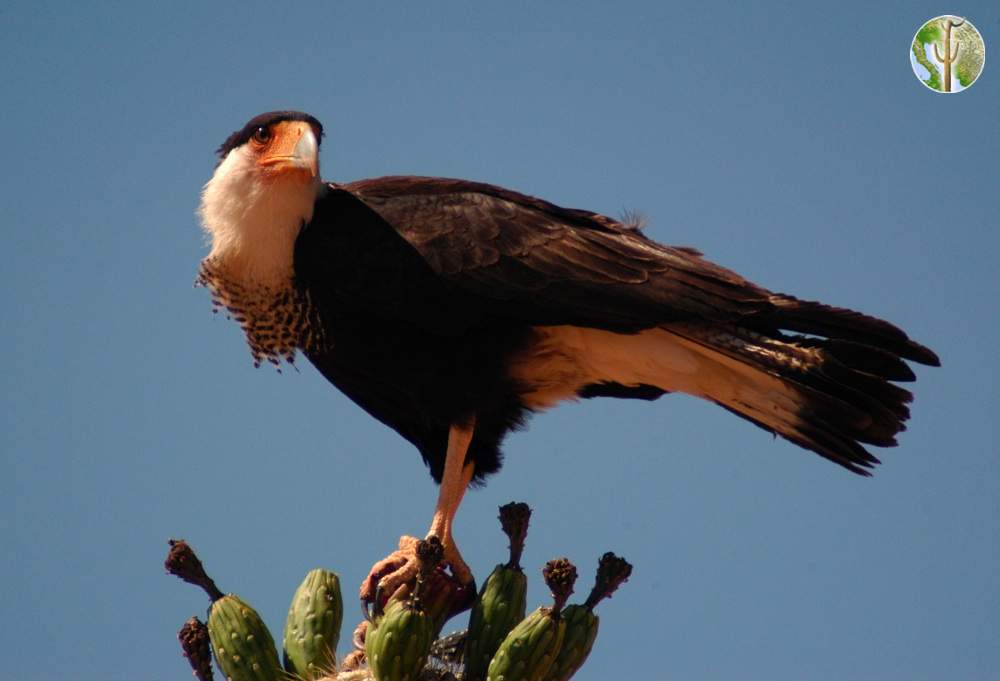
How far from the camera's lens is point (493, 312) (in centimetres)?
611

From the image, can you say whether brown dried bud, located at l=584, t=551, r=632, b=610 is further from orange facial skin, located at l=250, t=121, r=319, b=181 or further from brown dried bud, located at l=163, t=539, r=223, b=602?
orange facial skin, located at l=250, t=121, r=319, b=181

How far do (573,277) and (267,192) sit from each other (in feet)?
4.60

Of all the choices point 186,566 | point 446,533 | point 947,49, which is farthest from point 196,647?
point 947,49

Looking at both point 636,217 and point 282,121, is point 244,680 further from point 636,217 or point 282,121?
point 636,217

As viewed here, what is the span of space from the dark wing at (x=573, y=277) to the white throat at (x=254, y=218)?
28cm

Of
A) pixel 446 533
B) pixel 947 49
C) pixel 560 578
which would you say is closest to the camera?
pixel 560 578

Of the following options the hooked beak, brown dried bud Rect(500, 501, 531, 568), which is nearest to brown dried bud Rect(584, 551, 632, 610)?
brown dried bud Rect(500, 501, 531, 568)

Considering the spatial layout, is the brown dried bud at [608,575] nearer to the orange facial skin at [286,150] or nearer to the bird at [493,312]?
the bird at [493,312]

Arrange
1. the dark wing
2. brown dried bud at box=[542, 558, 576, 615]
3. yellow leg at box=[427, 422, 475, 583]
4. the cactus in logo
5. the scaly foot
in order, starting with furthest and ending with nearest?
the cactus in logo → yellow leg at box=[427, 422, 475, 583] → the dark wing → the scaly foot → brown dried bud at box=[542, 558, 576, 615]

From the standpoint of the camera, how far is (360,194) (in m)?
6.40

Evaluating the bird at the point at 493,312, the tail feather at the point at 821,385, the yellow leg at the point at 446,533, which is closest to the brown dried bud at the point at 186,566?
the yellow leg at the point at 446,533

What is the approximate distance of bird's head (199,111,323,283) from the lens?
6188 millimetres

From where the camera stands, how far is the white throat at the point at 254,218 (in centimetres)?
620

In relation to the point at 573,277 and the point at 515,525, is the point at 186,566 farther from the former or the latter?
the point at 573,277
